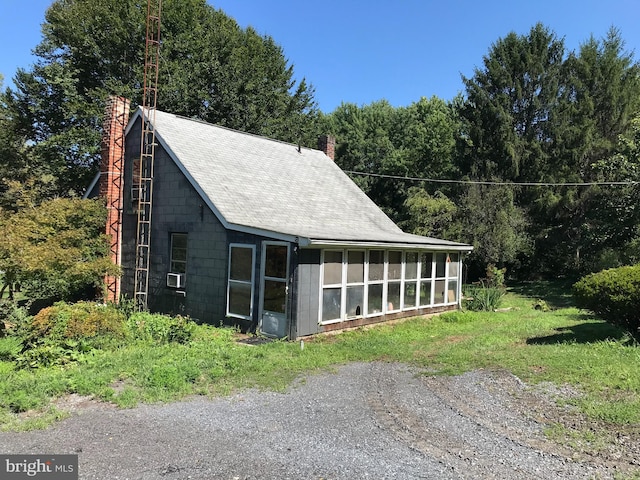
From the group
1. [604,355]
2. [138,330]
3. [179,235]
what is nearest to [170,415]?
[138,330]

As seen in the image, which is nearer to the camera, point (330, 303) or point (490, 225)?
point (330, 303)

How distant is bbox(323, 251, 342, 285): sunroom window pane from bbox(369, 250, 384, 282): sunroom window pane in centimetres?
127

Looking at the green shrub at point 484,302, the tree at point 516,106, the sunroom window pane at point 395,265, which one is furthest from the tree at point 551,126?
the sunroom window pane at point 395,265

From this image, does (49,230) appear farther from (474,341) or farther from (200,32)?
(200,32)

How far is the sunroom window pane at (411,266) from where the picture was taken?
13.9 meters

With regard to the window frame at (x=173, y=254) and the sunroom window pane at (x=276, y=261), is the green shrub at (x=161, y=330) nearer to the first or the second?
the window frame at (x=173, y=254)

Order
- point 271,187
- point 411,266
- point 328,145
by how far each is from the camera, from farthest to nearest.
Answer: point 328,145
point 271,187
point 411,266

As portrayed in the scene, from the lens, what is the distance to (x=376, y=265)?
42.0 ft

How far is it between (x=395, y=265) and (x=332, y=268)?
2745 millimetres

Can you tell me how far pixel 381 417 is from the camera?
5.63 m

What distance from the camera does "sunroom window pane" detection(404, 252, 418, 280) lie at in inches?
548

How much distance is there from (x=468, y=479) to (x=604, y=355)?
5.43 m

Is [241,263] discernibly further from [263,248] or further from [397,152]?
[397,152]

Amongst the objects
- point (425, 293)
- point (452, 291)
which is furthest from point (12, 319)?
point (452, 291)
